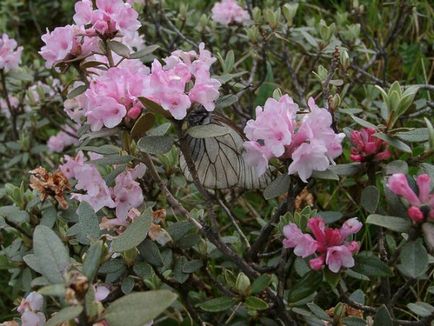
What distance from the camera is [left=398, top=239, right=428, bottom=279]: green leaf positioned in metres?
1.05

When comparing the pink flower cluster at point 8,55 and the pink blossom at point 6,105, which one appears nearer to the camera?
the pink flower cluster at point 8,55

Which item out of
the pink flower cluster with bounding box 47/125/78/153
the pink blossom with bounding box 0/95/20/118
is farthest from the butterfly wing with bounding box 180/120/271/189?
the pink blossom with bounding box 0/95/20/118

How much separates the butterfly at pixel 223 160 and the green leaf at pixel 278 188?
19 cm

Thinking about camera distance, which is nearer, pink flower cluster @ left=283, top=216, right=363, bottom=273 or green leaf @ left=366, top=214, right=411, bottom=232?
green leaf @ left=366, top=214, right=411, bottom=232

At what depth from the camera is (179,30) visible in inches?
103

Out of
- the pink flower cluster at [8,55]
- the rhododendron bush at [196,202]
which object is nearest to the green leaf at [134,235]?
the rhododendron bush at [196,202]

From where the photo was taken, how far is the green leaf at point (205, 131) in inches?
46.8

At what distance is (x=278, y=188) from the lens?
3.97ft

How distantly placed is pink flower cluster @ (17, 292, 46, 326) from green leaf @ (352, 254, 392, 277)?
67 cm

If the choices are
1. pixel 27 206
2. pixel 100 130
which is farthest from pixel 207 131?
pixel 27 206

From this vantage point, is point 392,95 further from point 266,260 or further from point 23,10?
point 23,10

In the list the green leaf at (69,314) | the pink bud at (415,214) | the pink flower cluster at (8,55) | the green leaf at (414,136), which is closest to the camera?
the green leaf at (69,314)

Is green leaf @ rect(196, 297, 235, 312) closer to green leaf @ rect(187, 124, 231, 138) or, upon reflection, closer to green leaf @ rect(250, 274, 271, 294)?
green leaf @ rect(250, 274, 271, 294)

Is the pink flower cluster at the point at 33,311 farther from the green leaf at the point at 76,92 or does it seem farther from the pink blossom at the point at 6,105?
the pink blossom at the point at 6,105
